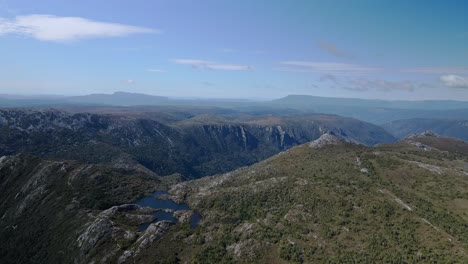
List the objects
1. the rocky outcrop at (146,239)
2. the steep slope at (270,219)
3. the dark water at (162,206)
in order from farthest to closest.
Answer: the dark water at (162,206), the rocky outcrop at (146,239), the steep slope at (270,219)

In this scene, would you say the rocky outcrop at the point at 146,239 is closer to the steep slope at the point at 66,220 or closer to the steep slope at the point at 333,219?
the steep slope at the point at 333,219

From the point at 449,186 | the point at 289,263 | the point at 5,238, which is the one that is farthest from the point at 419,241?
the point at 5,238

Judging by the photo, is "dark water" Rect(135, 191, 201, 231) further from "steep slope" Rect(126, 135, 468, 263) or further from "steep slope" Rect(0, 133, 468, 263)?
"steep slope" Rect(126, 135, 468, 263)

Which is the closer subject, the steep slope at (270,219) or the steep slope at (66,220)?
the steep slope at (270,219)

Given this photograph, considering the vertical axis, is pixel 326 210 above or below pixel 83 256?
above

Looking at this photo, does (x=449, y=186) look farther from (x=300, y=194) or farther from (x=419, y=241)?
(x=300, y=194)

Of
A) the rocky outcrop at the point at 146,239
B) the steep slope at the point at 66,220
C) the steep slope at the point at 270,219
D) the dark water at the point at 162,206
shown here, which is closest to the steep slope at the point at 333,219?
the steep slope at the point at 270,219
